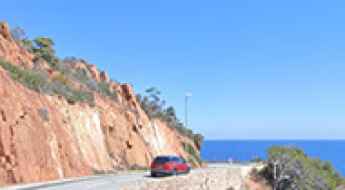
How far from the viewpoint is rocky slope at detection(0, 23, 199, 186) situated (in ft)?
86.9

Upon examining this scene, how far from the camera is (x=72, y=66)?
56.9 metres

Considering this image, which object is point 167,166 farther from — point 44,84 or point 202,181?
point 44,84

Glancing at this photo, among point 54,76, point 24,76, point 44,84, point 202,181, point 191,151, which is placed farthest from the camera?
point 191,151

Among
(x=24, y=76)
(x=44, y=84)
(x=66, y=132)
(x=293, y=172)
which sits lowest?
(x=293, y=172)

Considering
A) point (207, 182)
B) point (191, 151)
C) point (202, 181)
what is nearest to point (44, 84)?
point (207, 182)

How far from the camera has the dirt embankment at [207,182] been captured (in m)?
21.2

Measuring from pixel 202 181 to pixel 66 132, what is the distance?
33.0ft

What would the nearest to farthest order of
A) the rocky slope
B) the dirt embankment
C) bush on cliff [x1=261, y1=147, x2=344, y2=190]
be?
the dirt embankment, the rocky slope, bush on cliff [x1=261, y1=147, x2=344, y2=190]

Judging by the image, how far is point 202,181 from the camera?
28.4 metres

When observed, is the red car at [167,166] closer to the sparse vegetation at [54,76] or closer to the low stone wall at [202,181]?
the low stone wall at [202,181]

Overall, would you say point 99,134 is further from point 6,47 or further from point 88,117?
point 6,47

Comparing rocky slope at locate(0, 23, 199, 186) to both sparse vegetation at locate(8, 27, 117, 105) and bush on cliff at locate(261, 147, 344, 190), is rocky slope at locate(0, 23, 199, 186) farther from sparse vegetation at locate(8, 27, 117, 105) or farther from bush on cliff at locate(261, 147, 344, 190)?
bush on cliff at locate(261, 147, 344, 190)

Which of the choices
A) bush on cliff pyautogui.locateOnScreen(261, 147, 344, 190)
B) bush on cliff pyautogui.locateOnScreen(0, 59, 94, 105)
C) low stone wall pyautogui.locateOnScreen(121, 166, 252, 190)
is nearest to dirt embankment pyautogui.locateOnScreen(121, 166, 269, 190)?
low stone wall pyautogui.locateOnScreen(121, 166, 252, 190)

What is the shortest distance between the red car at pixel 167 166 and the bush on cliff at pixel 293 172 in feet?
43.3
